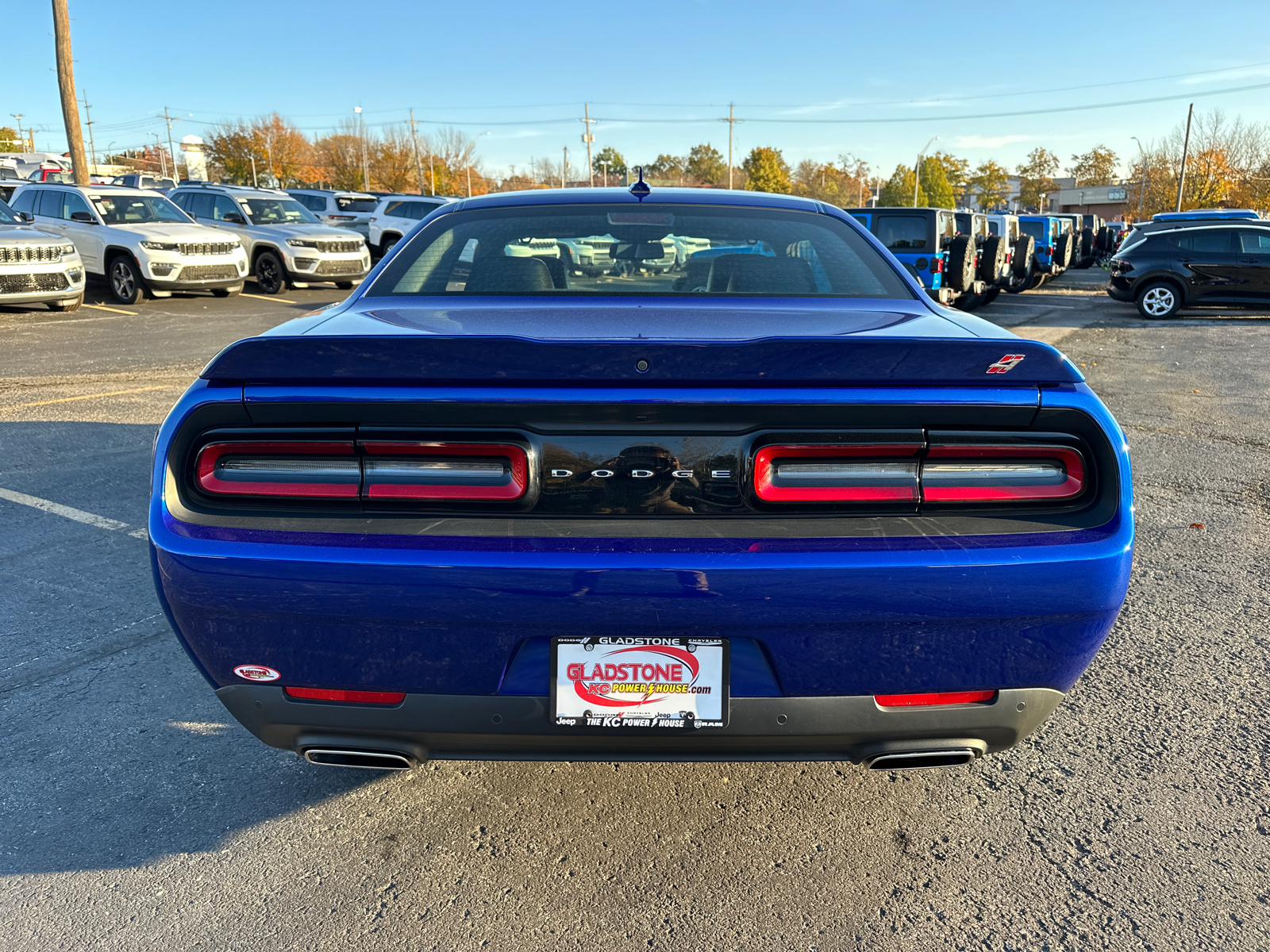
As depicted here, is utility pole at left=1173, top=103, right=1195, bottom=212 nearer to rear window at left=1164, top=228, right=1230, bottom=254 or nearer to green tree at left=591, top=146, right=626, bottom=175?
rear window at left=1164, top=228, right=1230, bottom=254

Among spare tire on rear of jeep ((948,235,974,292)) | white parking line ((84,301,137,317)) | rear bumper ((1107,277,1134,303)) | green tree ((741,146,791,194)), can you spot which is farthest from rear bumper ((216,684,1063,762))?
green tree ((741,146,791,194))

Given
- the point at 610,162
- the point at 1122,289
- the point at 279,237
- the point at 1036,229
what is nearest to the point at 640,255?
the point at 279,237

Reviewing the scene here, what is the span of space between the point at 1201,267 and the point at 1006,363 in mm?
17106

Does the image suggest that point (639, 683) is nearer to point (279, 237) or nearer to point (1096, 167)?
point (279, 237)

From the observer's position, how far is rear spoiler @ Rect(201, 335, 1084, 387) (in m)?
1.90

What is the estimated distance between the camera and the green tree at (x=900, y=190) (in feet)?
332

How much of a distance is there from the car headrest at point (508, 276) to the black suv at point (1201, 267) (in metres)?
16.6

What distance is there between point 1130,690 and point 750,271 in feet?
6.21

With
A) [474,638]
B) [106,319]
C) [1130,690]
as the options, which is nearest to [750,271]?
[474,638]

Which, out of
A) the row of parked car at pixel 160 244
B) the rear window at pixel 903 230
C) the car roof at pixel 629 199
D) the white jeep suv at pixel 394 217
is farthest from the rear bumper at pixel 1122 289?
the car roof at pixel 629 199

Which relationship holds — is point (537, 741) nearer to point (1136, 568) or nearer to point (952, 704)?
point (952, 704)

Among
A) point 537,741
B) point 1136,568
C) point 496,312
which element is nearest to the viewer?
point 537,741

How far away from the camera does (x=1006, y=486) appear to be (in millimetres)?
1987

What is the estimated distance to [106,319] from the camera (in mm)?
13492
